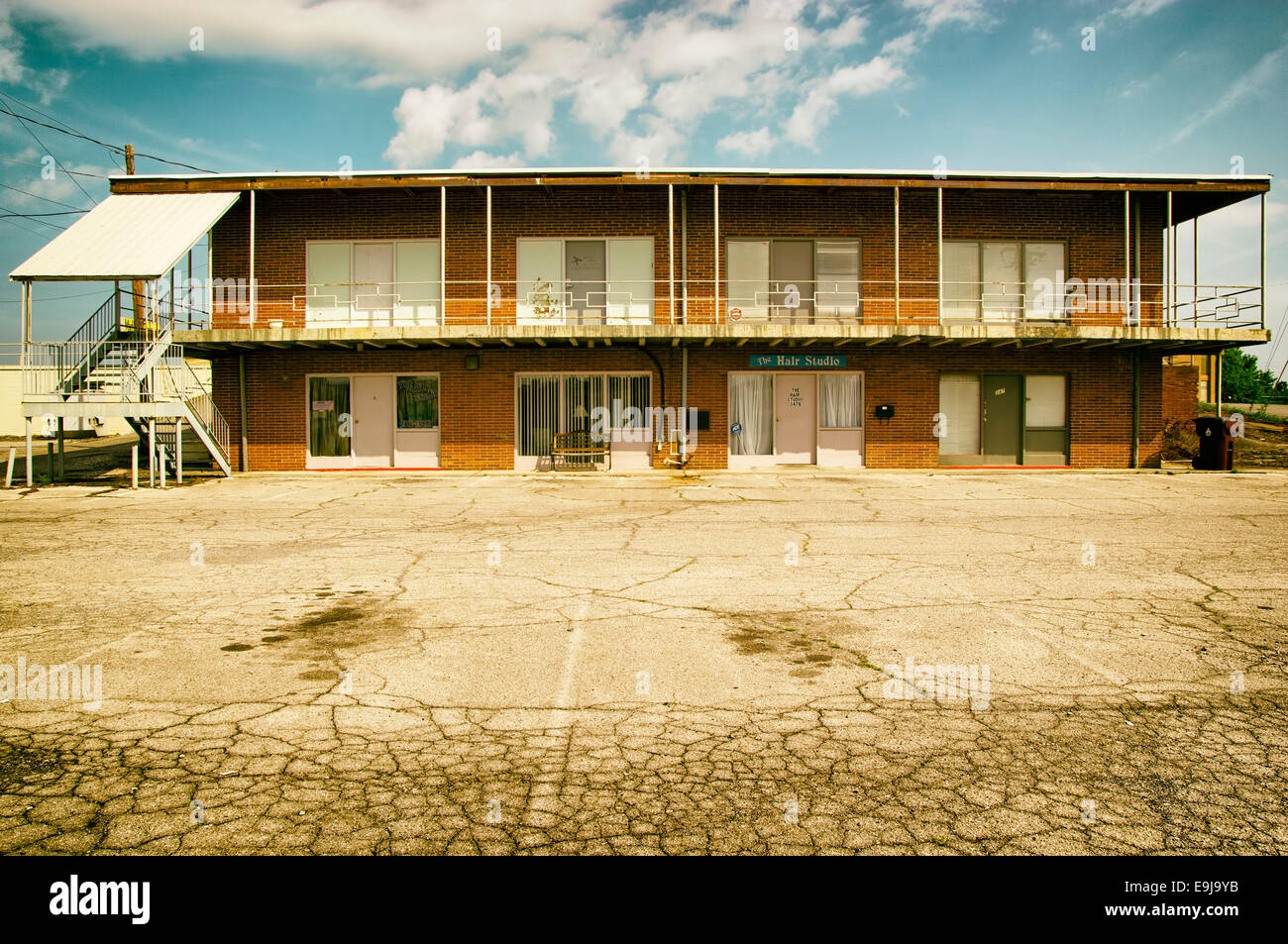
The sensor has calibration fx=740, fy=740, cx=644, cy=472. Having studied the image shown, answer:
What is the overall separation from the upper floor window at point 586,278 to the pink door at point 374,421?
4272 mm

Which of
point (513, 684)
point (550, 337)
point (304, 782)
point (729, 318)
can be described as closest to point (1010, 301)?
point (729, 318)

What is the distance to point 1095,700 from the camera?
4133 millimetres

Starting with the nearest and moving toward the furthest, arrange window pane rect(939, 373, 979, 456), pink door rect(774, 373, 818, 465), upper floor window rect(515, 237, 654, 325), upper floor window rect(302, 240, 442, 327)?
upper floor window rect(515, 237, 654, 325)
upper floor window rect(302, 240, 442, 327)
pink door rect(774, 373, 818, 465)
window pane rect(939, 373, 979, 456)

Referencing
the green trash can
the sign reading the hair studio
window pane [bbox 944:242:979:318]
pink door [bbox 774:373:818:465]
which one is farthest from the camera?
window pane [bbox 944:242:979:318]

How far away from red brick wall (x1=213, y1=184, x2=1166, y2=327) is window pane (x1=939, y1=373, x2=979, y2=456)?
2.01 meters

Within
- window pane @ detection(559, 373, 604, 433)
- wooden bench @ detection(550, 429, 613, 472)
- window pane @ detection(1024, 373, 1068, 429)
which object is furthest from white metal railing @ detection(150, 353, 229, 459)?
window pane @ detection(1024, 373, 1068, 429)

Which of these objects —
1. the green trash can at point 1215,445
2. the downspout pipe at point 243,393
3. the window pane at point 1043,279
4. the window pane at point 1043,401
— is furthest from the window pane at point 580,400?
the green trash can at point 1215,445

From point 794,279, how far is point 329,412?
13.0 meters

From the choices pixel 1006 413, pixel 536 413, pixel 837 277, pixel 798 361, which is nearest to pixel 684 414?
pixel 798 361

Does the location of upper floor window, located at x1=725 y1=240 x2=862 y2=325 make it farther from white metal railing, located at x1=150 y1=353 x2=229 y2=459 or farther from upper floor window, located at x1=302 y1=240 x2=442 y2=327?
Answer: white metal railing, located at x1=150 y1=353 x2=229 y2=459

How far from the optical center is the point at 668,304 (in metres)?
19.5

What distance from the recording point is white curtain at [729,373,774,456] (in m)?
19.8

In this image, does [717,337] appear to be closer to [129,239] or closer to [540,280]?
[540,280]
